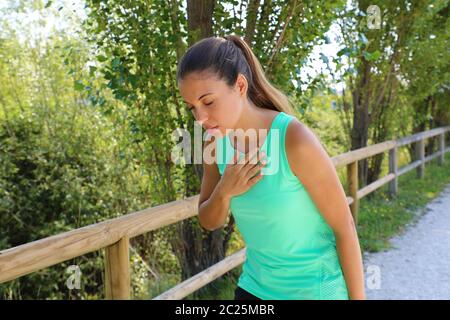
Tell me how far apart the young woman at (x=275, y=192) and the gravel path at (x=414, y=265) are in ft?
9.47

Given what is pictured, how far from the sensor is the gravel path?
409cm

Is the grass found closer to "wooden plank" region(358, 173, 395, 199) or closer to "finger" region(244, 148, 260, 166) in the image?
"wooden plank" region(358, 173, 395, 199)

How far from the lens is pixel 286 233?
4.36 ft

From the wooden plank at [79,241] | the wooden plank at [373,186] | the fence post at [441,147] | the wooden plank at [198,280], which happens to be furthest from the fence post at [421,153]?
the wooden plank at [79,241]

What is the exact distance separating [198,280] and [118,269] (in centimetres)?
90

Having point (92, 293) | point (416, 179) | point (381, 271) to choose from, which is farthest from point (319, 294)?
point (416, 179)

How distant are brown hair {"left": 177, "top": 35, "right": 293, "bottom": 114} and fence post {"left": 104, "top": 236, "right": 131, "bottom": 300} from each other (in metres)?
1.22

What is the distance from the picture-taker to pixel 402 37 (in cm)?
691

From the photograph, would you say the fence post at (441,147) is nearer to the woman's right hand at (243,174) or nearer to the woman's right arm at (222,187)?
the woman's right arm at (222,187)

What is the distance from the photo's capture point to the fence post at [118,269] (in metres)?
2.49

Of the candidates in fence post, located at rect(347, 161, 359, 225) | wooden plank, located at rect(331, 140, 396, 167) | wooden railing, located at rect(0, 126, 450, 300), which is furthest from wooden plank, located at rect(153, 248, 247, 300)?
fence post, located at rect(347, 161, 359, 225)

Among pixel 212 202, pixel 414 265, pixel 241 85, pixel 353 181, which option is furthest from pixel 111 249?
pixel 353 181

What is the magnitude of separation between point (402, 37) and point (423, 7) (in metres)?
0.44

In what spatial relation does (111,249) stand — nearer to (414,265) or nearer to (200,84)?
(200,84)
